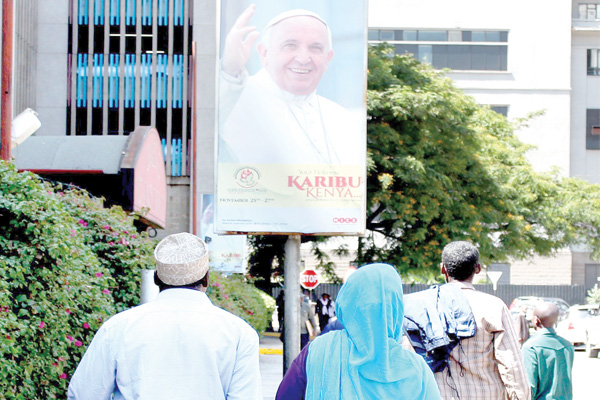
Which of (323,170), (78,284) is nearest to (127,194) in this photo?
(323,170)

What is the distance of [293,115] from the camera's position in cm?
1327

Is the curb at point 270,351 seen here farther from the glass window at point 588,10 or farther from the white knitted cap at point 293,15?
the glass window at point 588,10

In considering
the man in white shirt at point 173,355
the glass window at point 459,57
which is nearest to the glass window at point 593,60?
the glass window at point 459,57

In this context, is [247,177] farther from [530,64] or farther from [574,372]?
[530,64]

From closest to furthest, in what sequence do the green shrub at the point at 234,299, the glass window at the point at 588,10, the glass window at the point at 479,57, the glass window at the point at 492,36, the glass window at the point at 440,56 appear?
the green shrub at the point at 234,299
the glass window at the point at 492,36
the glass window at the point at 479,57
the glass window at the point at 440,56
the glass window at the point at 588,10

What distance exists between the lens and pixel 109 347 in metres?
3.54

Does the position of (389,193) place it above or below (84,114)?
below

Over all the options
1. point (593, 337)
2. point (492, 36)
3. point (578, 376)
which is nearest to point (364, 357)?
point (578, 376)

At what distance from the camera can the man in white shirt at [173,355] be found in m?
3.49

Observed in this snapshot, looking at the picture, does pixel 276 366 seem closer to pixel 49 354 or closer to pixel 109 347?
pixel 49 354

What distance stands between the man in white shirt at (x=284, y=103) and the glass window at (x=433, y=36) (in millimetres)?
39415

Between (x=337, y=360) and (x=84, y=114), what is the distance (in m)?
35.0

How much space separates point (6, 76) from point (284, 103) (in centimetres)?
462

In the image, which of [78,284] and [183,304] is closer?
[183,304]
